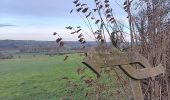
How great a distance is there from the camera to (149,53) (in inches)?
223

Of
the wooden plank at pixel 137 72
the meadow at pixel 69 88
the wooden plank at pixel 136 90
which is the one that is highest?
the wooden plank at pixel 137 72

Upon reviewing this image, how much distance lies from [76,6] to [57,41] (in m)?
0.60

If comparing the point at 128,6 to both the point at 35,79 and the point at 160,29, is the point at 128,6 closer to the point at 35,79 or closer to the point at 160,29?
the point at 160,29

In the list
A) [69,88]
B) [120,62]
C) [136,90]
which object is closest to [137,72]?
[136,90]

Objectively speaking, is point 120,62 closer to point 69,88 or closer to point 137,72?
point 137,72

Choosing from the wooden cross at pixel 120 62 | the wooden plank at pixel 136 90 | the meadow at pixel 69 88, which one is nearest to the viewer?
the wooden cross at pixel 120 62

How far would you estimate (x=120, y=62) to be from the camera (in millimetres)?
3697

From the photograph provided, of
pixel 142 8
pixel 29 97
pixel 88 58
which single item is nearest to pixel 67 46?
pixel 142 8

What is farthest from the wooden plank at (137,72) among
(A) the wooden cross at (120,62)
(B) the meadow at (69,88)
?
(B) the meadow at (69,88)

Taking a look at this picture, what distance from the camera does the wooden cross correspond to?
3.41 meters

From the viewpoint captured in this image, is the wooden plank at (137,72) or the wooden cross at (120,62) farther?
the wooden plank at (137,72)

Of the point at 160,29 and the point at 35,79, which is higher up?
the point at 160,29

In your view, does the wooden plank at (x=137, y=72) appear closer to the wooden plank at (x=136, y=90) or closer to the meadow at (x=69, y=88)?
the wooden plank at (x=136, y=90)

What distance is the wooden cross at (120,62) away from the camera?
3.41m
